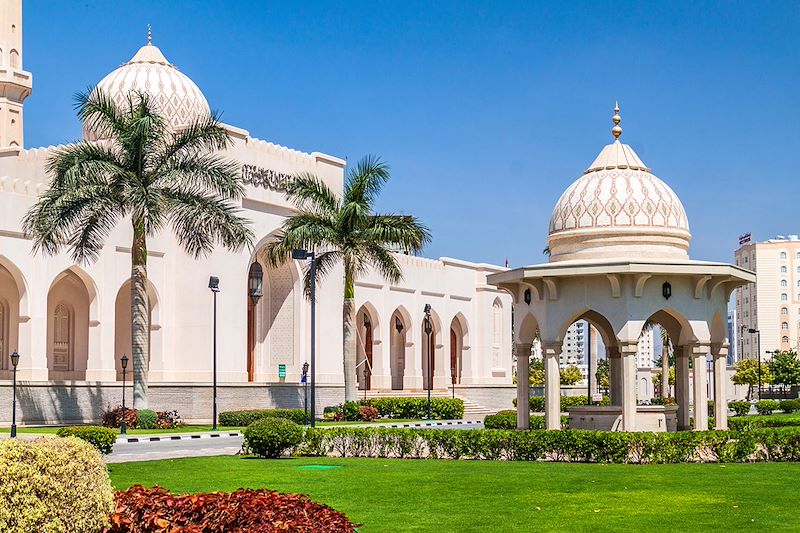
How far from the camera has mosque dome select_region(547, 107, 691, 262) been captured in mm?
21359

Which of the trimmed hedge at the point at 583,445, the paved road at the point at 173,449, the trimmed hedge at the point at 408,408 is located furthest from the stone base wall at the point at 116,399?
the trimmed hedge at the point at 583,445

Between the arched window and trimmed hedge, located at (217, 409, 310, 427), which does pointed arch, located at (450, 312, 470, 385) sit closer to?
trimmed hedge, located at (217, 409, 310, 427)

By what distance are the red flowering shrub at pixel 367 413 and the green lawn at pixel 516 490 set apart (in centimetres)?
1879

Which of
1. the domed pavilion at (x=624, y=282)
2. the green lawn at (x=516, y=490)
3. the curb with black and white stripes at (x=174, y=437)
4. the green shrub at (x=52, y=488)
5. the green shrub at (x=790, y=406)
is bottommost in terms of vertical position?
the green shrub at (x=790, y=406)

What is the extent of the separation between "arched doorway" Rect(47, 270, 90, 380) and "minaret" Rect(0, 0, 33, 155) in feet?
38.2

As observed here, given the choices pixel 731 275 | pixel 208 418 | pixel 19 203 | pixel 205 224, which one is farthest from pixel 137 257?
pixel 731 275

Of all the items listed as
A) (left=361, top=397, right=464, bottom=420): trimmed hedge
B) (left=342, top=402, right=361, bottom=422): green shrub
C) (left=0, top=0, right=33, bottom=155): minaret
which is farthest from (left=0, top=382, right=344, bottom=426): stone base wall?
(left=0, top=0, right=33, bottom=155): minaret

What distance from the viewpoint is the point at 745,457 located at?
19.9m

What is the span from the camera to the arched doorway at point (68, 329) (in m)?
40.0

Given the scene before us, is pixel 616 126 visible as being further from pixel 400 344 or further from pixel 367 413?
pixel 400 344

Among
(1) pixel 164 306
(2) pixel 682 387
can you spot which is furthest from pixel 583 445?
(1) pixel 164 306

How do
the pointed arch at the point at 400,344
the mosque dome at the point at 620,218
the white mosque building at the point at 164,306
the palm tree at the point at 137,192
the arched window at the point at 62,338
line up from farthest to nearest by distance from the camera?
the pointed arch at the point at 400,344 < the arched window at the point at 62,338 < the white mosque building at the point at 164,306 < the palm tree at the point at 137,192 < the mosque dome at the point at 620,218

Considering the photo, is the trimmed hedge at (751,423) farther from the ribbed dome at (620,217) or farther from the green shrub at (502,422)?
the ribbed dome at (620,217)

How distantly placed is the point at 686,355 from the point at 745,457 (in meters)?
3.51
